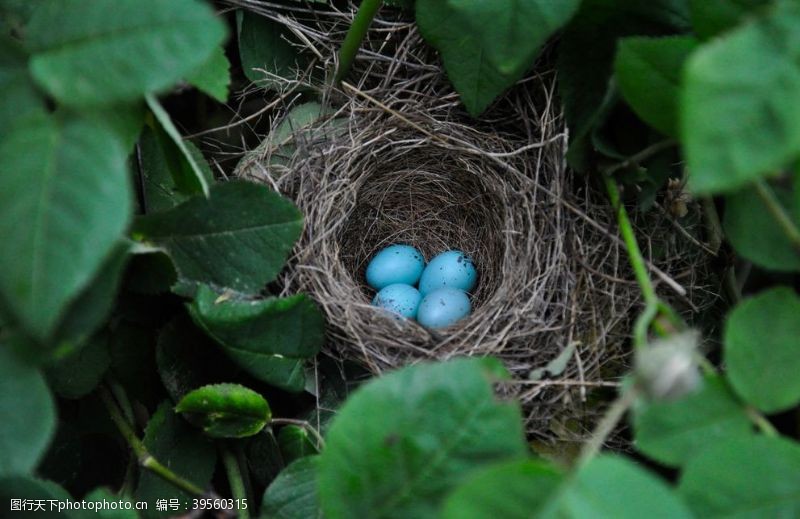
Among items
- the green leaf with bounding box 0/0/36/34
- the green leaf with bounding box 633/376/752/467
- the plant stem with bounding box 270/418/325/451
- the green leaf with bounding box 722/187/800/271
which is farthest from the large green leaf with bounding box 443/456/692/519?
the green leaf with bounding box 0/0/36/34

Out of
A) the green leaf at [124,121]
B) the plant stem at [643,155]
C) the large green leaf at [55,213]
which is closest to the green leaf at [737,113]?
the plant stem at [643,155]

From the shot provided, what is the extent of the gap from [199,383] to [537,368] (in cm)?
46

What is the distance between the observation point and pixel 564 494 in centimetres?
46

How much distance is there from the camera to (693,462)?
1.77ft

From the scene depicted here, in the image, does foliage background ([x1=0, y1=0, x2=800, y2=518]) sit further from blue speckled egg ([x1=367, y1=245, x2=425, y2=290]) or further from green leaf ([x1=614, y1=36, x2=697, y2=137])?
blue speckled egg ([x1=367, y1=245, x2=425, y2=290])

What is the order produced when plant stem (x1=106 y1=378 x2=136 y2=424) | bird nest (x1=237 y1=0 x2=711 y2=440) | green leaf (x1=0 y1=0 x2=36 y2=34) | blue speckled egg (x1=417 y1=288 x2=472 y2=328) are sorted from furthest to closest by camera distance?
blue speckled egg (x1=417 y1=288 x2=472 y2=328), bird nest (x1=237 y1=0 x2=711 y2=440), plant stem (x1=106 y1=378 x2=136 y2=424), green leaf (x1=0 y1=0 x2=36 y2=34)

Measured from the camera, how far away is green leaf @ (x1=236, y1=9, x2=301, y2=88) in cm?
110

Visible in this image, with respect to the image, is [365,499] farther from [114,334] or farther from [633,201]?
[633,201]

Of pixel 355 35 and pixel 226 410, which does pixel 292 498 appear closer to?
pixel 226 410

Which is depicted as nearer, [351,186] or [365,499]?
[365,499]

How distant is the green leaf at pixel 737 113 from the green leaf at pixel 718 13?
165 millimetres

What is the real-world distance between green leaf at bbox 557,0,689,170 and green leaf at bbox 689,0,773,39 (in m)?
0.13

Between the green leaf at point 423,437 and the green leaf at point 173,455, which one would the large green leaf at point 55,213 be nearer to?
the green leaf at point 423,437

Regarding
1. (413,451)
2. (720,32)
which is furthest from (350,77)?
(413,451)
